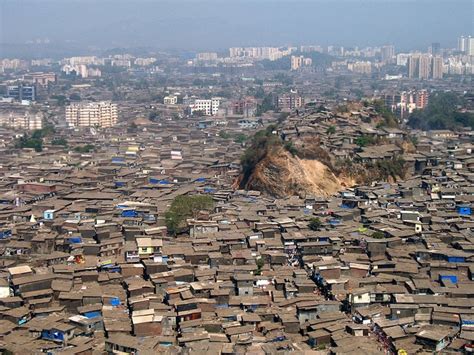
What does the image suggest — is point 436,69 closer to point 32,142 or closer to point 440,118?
point 440,118

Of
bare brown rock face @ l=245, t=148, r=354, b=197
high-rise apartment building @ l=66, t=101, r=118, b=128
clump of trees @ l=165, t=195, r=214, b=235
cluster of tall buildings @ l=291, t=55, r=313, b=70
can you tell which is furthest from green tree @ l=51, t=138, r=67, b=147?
cluster of tall buildings @ l=291, t=55, r=313, b=70

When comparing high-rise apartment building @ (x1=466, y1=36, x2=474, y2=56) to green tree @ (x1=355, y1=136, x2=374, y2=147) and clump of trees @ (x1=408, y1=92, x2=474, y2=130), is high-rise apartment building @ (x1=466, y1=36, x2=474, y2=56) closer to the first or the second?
clump of trees @ (x1=408, y1=92, x2=474, y2=130)

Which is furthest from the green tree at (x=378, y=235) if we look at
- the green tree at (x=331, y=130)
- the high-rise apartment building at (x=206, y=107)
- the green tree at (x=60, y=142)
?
the high-rise apartment building at (x=206, y=107)

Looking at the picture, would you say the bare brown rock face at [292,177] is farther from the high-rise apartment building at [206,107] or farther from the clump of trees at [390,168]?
the high-rise apartment building at [206,107]

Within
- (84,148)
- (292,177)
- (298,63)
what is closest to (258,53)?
(298,63)

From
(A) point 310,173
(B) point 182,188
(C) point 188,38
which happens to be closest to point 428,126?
(A) point 310,173

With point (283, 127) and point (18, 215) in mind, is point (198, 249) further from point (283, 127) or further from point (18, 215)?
point (283, 127)
